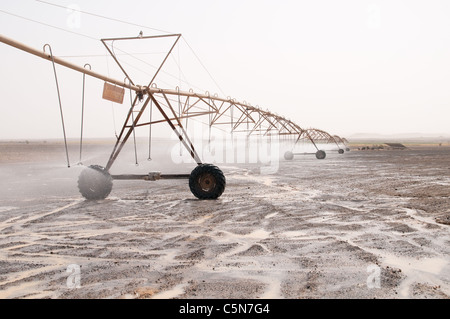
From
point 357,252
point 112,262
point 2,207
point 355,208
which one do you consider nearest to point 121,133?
point 2,207

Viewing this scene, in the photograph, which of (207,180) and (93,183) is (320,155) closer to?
(207,180)

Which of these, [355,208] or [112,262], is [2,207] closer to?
[112,262]

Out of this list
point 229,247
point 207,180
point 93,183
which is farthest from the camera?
point 93,183

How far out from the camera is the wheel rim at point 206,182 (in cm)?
1209

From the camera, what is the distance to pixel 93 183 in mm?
12422

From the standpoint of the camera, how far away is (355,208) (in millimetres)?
10516

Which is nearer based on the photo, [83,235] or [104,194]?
[83,235]

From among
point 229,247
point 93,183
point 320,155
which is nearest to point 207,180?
point 93,183

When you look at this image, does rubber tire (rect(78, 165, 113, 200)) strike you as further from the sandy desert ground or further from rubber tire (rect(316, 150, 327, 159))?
rubber tire (rect(316, 150, 327, 159))

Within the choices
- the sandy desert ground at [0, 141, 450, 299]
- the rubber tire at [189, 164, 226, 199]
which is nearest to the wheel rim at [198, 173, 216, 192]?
the rubber tire at [189, 164, 226, 199]

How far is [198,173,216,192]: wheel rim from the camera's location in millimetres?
12086

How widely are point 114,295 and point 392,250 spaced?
4.84m

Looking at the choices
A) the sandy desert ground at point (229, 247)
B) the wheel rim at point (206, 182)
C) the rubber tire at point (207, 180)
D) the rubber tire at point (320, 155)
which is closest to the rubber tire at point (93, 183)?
the sandy desert ground at point (229, 247)

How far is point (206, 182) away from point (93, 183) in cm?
388
